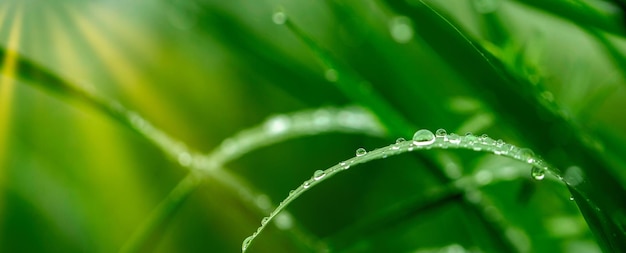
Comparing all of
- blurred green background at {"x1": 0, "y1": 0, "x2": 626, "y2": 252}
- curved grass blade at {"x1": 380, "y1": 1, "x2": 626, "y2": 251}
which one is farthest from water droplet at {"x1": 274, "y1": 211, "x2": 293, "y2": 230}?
curved grass blade at {"x1": 380, "y1": 1, "x2": 626, "y2": 251}

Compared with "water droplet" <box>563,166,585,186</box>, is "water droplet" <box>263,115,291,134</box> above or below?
above

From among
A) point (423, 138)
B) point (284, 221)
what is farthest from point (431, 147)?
point (284, 221)

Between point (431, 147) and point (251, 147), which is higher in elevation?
point (251, 147)

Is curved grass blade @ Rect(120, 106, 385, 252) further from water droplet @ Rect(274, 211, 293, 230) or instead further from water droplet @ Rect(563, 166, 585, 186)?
water droplet @ Rect(563, 166, 585, 186)

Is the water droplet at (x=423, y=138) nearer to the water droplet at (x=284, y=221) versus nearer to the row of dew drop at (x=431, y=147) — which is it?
the row of dew drop at (x=431, y=147)

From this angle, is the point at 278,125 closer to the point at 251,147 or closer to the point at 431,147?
the point at 251,147

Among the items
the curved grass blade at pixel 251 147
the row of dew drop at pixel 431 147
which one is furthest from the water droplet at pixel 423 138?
the curved grass blade at pixel 251 147

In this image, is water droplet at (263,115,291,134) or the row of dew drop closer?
the row of dew drop

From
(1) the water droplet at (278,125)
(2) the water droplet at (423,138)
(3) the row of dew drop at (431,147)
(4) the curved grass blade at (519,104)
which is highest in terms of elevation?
(1) the water droplet at (278,125)

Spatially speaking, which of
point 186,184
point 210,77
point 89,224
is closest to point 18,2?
point 89,224
